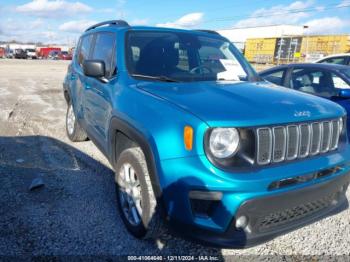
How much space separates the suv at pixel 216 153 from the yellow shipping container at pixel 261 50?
46.5m

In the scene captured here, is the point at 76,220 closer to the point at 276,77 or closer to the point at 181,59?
the point at 181,59

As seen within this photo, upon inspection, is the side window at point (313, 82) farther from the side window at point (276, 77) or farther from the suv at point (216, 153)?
the suv at point (216, 153)

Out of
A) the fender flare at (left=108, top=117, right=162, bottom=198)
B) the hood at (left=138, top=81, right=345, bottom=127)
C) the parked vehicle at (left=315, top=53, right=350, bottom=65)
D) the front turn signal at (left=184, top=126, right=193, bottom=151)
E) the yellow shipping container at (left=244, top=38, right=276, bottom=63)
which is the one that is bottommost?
the fender flare at (left=108, top=117, right=162, bottom=198)

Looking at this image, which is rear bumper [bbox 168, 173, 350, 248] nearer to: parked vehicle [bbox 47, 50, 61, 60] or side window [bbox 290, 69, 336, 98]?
side window [bbox 290, 69, 336, 98]

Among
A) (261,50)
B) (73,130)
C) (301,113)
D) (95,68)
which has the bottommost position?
(73,130)

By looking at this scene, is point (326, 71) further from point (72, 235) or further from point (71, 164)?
point (72, 235)

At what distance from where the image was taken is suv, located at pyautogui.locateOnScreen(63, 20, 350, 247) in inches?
88.6

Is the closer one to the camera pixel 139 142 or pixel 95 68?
pixel 139 142

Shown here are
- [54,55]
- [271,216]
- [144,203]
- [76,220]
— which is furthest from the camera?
[54,55]

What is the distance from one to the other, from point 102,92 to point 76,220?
1377mm

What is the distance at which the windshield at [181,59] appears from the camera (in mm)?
3396

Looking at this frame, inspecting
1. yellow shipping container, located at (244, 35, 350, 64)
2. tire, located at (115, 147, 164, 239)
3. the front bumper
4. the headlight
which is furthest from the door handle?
yellow shipping container, located at (244, 35, 350, 64)

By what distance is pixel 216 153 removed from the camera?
2285mm

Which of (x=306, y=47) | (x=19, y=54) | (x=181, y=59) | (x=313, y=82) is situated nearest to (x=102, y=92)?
(x=181, y=59)
